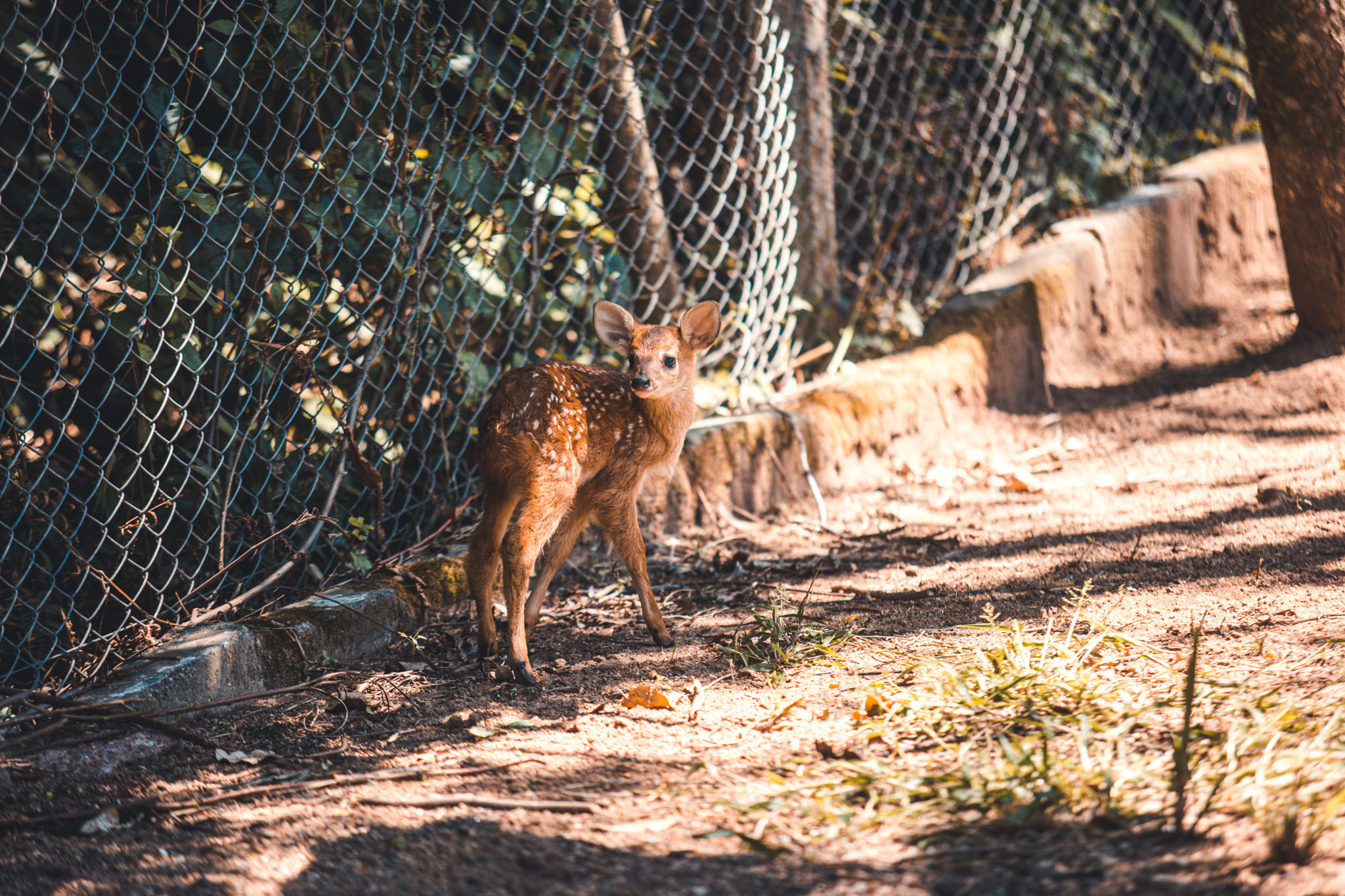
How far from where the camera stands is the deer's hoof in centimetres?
343

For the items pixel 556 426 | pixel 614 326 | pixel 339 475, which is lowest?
pixel 339 475

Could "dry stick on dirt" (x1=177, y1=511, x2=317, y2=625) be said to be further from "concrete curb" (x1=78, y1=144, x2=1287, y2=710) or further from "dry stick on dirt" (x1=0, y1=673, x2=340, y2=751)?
"dry stick on dirt" (x1=0, y1=673, x2=340, y2=751)

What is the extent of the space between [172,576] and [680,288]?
2826mm

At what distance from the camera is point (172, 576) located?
3.56 m

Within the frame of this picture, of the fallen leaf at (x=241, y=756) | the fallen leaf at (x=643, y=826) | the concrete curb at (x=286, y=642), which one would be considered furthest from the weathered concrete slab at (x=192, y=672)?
the fallen leaf at (x=643, y=826)

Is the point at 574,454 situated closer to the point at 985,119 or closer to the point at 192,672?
the point at 192,672

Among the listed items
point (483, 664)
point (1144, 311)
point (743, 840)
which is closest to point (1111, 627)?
point (743, 840)

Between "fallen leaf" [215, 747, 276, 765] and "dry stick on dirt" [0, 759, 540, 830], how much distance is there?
17cm

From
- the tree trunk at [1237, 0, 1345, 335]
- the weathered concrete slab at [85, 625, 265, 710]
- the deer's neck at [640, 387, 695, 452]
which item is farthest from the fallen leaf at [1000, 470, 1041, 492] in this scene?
the weathered concrete slab at [85, 625, 265, 710]

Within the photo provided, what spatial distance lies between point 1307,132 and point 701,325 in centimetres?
343

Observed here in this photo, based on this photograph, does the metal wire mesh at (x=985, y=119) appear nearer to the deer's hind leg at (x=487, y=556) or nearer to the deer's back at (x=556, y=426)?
the deer's back at (x=556, y=426)

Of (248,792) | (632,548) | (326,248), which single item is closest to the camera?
(248,792)

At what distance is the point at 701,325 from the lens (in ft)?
13.9

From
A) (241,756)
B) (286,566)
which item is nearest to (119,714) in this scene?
(241,756)
